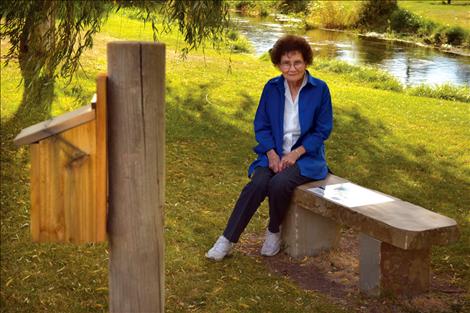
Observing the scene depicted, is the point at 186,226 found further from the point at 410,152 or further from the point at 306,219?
the point at 410,152

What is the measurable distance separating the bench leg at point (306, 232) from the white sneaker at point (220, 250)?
1.33ft

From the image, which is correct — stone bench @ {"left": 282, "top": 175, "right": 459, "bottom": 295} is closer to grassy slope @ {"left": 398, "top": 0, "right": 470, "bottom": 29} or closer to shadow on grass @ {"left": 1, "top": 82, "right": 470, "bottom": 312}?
shadow on grass @ {"left": 1, "top": 82, "right": 470, "bottom": 312}

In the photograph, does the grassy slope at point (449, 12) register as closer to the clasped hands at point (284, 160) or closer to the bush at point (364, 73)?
the bush at point (364, 73)

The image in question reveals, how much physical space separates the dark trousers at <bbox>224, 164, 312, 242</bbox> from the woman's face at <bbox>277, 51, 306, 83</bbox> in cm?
59

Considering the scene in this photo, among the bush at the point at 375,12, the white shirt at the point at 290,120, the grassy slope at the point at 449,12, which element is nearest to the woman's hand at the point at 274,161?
the white shirt at the point at 290,120

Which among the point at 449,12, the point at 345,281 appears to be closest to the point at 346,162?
the point at 345,281

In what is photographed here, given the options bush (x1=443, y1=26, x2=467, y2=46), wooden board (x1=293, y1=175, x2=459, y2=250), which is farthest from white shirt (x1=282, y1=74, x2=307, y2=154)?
bush (x1=443, y1=26, x2=467, y2=46)

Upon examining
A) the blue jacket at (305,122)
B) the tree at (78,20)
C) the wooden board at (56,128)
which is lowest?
the blue jacket at (305,122)

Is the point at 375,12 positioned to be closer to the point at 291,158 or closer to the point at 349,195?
the point at 291,158

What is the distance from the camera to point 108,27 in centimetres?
1792

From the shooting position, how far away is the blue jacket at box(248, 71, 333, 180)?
485 centimetres

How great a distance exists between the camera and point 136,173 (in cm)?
254

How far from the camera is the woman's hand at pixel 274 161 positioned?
4844mm

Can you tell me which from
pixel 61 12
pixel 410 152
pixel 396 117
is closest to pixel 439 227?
pixel 61 12
